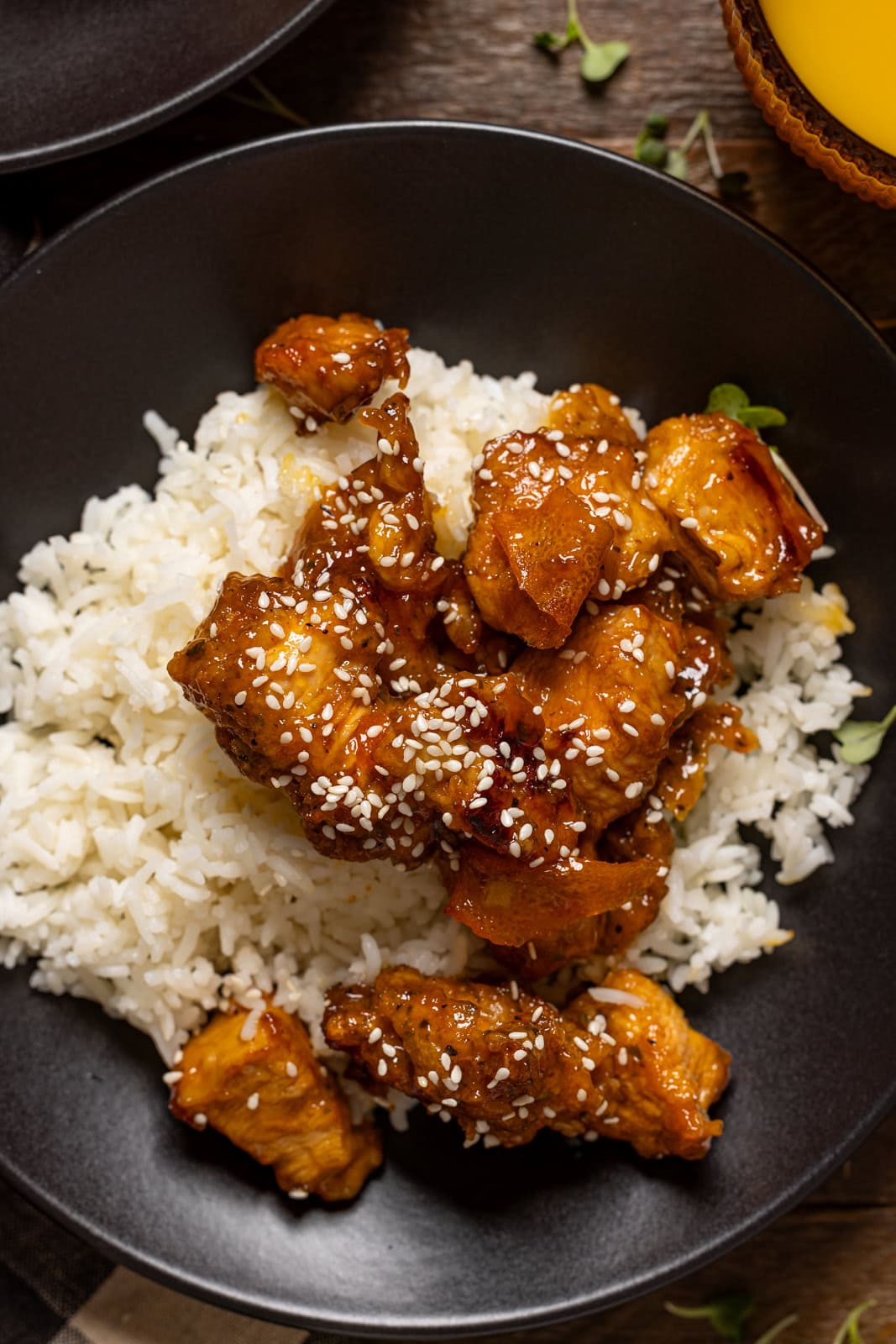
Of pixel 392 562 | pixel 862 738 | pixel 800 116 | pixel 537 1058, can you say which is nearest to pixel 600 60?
pixel 800 116

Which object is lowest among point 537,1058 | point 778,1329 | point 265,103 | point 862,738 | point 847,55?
point 778,1329

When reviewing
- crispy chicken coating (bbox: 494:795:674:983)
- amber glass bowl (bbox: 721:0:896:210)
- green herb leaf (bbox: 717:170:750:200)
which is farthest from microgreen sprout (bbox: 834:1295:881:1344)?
green herb leaf (bbox: 717:170:750:200)

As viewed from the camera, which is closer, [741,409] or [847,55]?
[847,55]

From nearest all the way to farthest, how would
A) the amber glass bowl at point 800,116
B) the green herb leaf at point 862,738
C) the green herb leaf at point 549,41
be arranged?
the amber glass bowl at point 800,116
the green herb leaf at point 862,738
the green herb leaf at point 549,41

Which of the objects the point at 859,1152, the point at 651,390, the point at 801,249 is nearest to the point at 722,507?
the point at 651,390

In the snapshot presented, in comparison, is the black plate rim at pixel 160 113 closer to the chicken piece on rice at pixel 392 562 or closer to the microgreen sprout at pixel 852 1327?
the chicken piece on rice at pixel 392 562

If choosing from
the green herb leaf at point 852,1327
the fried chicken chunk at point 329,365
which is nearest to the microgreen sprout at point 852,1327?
the green herb leaf at point 852,1327

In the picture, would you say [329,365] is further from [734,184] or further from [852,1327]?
[852,1327]

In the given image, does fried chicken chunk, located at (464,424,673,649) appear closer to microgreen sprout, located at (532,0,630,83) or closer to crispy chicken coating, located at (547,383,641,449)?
crispy chicken coating, located at (547,383,641,449)
